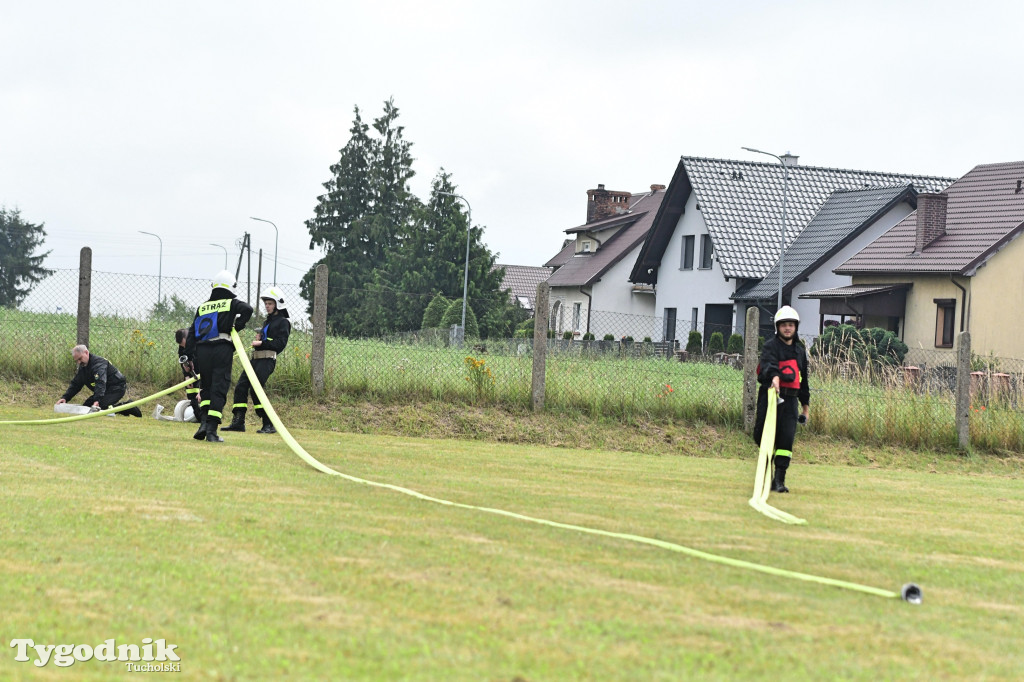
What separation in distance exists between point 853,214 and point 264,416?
34.5 meters

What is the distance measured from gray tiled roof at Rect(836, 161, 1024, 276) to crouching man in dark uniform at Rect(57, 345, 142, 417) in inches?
1103

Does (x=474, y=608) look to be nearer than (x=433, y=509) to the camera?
Yes

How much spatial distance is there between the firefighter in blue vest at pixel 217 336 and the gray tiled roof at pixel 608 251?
42.9 meters

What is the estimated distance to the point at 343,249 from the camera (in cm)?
7631

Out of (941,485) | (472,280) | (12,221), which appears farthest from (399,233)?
(941,485)

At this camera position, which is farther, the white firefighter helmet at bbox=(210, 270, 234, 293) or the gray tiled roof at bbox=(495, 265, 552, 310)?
the gray tiled roof at bbox=(495, 265, 552, 310)

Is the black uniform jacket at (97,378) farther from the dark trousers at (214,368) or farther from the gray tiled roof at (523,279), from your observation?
the gray tiled roof at (523,279)

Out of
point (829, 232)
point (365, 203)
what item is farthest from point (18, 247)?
point (829, 232)

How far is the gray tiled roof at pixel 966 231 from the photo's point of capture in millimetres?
36219

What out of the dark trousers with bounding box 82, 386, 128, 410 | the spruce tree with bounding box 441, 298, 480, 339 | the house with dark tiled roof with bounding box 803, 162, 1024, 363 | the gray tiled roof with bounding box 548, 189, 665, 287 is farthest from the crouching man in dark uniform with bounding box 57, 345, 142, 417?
the gray tiled roof with bounding box 548, 189, 665, 287

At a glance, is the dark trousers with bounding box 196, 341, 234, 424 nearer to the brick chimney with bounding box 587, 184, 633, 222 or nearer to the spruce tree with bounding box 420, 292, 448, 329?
the spruce tree with bounding box 420, 292, 448, 329

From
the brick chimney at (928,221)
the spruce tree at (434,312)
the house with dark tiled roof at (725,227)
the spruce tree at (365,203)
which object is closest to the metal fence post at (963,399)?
the brick chimney at (928,221)

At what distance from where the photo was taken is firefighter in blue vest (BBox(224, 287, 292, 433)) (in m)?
14.3

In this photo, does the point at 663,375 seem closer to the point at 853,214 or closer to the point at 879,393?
the point at 879,393
